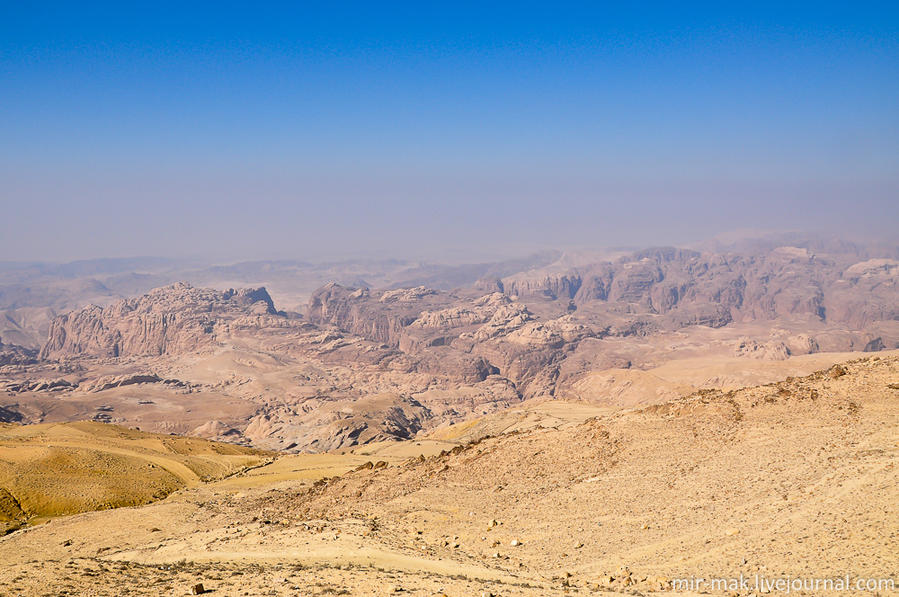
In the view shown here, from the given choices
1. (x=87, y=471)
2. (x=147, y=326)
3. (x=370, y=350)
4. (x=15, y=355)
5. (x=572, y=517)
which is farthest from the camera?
(x=147, y=326)

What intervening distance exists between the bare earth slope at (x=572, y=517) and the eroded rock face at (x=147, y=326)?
134 meters

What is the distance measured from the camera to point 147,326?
159375 mm

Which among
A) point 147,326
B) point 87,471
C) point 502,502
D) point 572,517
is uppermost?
point 572,517

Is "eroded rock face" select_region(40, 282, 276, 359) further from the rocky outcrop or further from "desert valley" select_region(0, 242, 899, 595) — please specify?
"desert valley" select_region(0, 242, 899, 595)

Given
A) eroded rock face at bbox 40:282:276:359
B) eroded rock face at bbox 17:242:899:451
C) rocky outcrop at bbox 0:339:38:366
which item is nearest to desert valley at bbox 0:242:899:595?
eroded rock face at bbox 17:242:899:451

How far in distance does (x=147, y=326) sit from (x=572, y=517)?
163 metres

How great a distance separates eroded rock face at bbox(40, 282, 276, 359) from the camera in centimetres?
15462

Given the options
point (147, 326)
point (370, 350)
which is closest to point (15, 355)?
point (147, 326)

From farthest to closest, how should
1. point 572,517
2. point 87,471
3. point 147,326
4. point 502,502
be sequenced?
1. point 147,326
2. point 87,471
3. point 502,502
4. point 572,517

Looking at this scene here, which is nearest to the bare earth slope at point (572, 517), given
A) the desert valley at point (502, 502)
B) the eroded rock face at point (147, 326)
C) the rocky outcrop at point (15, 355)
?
the desert valley at point (502, 502)

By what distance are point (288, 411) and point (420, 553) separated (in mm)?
82339

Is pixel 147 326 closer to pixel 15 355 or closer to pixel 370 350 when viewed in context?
pixel 15 355

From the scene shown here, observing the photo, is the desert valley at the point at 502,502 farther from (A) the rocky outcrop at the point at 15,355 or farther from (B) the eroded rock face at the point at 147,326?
(B) the eroded rock face at the point at 147,326

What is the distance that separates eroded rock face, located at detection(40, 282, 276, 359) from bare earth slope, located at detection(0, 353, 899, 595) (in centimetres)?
13403
